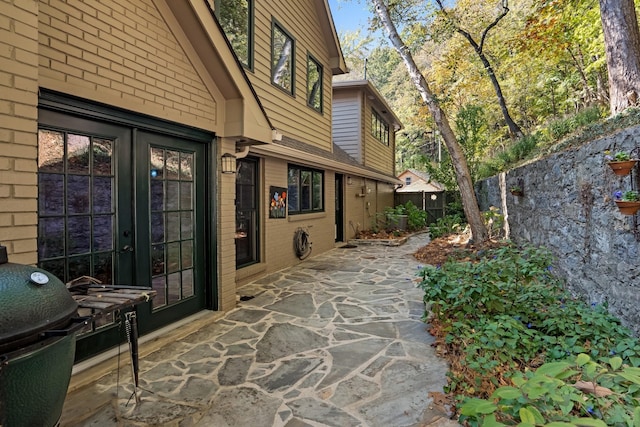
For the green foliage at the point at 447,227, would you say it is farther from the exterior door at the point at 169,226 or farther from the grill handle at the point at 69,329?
the grill handle at the point at 69,329

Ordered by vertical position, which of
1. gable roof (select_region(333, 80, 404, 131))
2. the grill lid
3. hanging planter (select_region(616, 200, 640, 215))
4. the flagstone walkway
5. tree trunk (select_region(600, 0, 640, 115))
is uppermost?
gable roof (select_region(333, 80, 404, 131))

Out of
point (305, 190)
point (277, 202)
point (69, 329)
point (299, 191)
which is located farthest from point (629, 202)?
point (305, 190)

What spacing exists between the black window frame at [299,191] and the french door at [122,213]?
12.4ft

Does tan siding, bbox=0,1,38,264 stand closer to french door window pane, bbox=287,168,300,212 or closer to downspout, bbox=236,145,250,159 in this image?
downspout, bbox=236,145,250,159

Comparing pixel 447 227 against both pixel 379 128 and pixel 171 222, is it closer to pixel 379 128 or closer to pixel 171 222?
pixel 379 128

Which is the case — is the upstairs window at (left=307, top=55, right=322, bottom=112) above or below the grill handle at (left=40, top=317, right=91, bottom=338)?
above

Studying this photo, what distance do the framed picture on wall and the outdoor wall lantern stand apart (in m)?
2.36

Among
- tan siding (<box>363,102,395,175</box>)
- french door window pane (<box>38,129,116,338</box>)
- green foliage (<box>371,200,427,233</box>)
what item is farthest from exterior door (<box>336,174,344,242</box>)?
french door window pane (<box>38,129,116,338</box>)

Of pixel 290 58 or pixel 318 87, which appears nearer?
pixel 290 58

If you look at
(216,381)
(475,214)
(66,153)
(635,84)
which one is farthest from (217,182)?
(475,214)

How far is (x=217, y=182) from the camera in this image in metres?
4.71

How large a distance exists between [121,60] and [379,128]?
13.9m

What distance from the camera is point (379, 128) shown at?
53.6ft

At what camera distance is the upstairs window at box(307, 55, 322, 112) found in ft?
30.8
